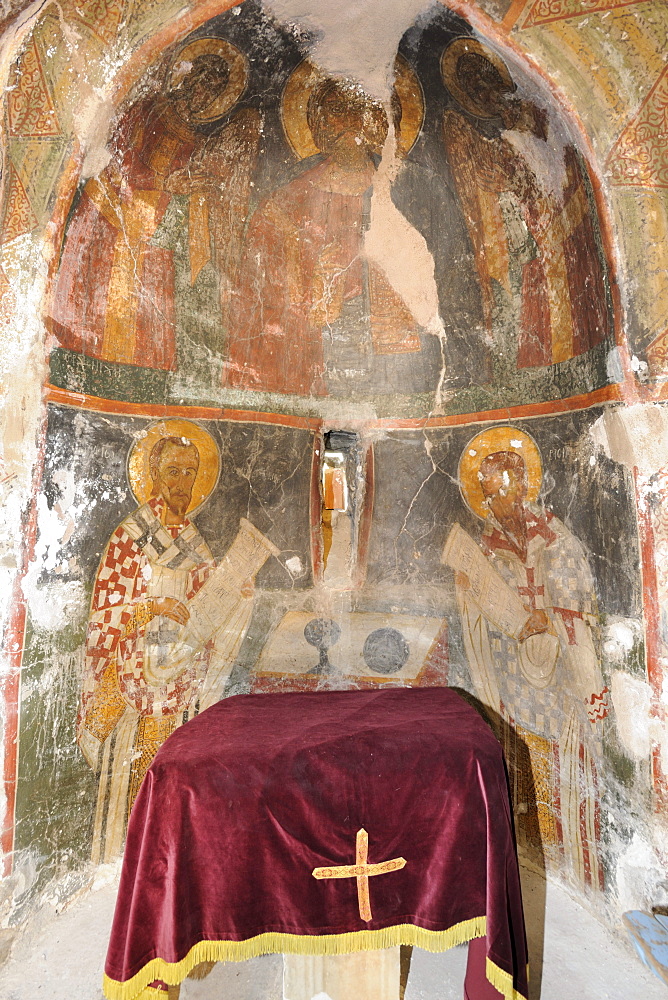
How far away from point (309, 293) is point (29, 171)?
1868 mm

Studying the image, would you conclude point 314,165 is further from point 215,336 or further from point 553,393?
point 553,393

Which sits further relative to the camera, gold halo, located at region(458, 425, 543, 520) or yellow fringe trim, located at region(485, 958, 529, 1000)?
gold halo, located at region(458, 425, 543, 520)

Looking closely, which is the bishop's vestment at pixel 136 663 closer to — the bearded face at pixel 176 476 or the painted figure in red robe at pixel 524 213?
the bearded face at pixel 176 476

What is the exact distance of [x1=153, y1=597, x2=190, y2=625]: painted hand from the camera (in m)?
3.63

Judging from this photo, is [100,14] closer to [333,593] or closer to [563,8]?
[563,8]

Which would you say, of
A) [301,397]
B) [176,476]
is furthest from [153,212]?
[176,476]

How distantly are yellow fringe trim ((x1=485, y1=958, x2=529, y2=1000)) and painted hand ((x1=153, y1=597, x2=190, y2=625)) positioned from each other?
7.74 ft

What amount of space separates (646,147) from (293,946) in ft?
11.7

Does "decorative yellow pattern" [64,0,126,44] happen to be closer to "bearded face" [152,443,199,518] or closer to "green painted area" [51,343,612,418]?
"green painted area" [51,343,612,418]

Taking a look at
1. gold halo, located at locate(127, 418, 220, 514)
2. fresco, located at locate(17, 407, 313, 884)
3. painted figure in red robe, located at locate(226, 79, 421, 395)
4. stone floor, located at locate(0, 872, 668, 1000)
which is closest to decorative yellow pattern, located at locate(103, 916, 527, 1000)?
stone floor, located at locate(0, 872, 668, 1000)

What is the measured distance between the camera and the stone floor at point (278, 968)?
2.71m

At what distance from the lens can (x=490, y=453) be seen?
12.7 feet

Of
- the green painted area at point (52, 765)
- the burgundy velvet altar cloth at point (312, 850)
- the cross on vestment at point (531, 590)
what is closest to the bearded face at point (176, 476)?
the green painted area at point (52, 765)

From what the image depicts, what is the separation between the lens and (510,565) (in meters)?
3.80
